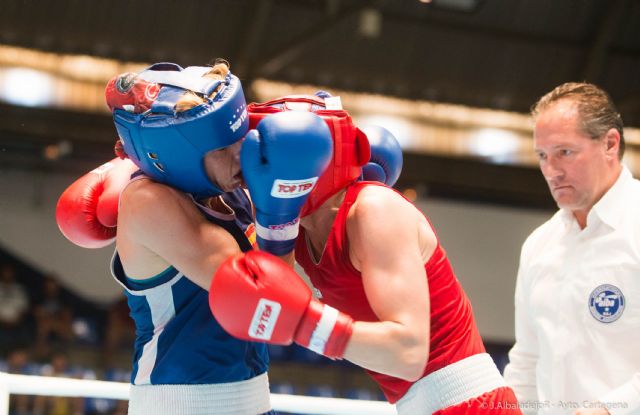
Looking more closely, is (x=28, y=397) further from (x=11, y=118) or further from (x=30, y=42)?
(x=30, y=42)

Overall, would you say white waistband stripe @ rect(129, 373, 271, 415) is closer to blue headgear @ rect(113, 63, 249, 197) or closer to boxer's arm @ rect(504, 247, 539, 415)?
blue headgear @ rect(113, 63, 249, 197)

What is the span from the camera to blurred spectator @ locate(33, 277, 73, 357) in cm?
909

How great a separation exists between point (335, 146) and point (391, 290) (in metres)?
0.43

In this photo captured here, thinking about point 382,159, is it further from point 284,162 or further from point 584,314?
point 584,314

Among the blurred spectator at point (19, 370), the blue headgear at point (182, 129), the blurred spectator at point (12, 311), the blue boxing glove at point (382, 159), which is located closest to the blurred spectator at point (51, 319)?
the blurred spectator at point (12, 311)

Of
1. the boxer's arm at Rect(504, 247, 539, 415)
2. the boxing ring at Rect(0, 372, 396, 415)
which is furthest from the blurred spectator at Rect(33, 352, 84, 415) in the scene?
the boxer's arm at Rect(504, 247, 539, 415)

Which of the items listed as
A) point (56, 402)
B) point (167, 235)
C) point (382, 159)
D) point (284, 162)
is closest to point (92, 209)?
point (167, 235)

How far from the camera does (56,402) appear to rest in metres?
8.14

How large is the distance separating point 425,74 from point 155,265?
8232 mm

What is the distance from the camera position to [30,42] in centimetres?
876

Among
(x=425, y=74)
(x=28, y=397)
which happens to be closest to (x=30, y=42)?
(x=28, y=397)

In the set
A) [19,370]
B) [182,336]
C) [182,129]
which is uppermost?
[182,129]

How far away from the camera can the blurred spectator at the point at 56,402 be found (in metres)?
8.10

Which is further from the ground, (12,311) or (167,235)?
(167,235)
